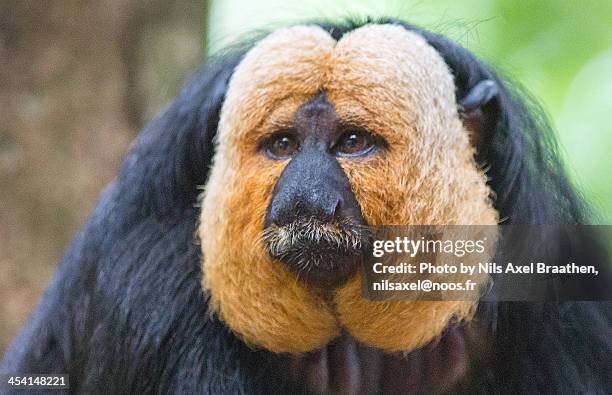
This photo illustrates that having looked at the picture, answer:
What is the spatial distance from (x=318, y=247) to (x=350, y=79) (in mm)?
280

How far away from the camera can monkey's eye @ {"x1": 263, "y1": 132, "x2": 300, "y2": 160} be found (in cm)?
137

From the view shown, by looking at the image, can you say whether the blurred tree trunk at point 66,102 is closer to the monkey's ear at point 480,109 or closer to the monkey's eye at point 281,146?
the monkey's eye at point 281,146

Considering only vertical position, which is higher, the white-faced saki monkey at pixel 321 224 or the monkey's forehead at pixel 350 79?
the monkey's forehead at pixel 350 79

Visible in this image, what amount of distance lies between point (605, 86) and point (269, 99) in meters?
0.68

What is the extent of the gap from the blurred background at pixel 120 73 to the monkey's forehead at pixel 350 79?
18 centimetres

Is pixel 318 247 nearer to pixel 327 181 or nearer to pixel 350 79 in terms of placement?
pixel 327 181

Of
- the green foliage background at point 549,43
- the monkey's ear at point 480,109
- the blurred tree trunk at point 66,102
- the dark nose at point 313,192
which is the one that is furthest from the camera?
the blurred tree trunk at point 66,102

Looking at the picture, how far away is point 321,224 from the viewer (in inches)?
51.7

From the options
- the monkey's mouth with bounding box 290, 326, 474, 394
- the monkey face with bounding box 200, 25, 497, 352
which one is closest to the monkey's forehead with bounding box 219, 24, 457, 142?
the monkey face with bounding box 200, 25, 497, 352

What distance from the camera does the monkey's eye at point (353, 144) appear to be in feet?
4.43

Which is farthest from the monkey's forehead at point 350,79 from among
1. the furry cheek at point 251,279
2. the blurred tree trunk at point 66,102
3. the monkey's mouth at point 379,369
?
the blurred tree trunk at point 66,102

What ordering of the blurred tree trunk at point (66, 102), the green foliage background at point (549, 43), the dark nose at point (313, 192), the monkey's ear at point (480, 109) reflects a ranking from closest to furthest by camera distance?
the dark nose at point (313, 192) < the monkey's ear at point (480, 109) < the green foliage background at point (549, 43) < the blurred tree trunk at point (66, 102)

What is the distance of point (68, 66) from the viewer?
1878 millimetres

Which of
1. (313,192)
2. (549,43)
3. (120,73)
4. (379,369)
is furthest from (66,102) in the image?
(549,43)
